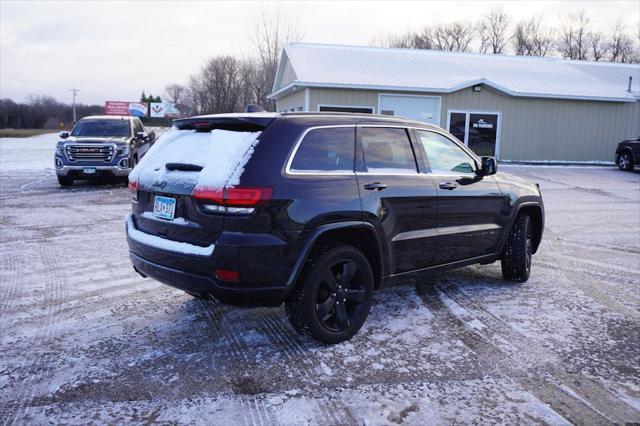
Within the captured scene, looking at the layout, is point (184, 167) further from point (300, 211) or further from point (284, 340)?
point (284, 340)

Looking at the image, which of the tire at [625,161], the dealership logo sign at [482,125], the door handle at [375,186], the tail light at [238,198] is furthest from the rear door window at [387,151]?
the tire at [625,161]

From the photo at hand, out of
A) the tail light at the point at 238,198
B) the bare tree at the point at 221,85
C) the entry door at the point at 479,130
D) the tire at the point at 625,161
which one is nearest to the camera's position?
the tail light at the point at 238,198

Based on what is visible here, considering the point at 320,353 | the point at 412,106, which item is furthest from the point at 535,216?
the point at 412,106

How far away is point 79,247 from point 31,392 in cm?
417

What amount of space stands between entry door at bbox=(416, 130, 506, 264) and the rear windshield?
11.3m

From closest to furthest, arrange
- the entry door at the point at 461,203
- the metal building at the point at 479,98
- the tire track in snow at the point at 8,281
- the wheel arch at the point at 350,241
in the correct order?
1. the wheel arch at the point at 350,241
2. the tire track in snow at the point at 8,281
3. the entry door at the point at 461,203
4. the metal building at the point at 479,98

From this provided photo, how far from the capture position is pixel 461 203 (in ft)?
16.9

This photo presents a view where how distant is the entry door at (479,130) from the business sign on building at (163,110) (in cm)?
6613

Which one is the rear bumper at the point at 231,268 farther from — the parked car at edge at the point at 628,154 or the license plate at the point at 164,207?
the parked car at edge at the point at 628,154

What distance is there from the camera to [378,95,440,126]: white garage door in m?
22.0

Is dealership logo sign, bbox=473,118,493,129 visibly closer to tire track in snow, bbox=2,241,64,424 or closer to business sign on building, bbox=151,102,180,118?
tire track in snow, bbox=2,241,64,424

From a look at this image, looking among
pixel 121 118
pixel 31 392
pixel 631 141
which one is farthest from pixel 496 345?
pixel 631 141

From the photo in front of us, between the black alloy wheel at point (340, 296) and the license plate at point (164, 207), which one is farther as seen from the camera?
the black alloy wheel at point (340, 296)

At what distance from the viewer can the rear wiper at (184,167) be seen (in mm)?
3911
